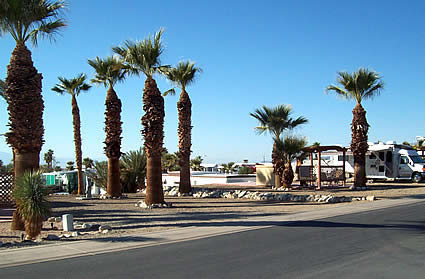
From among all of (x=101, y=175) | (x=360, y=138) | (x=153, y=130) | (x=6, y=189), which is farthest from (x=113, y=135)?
(x=360, y=138)

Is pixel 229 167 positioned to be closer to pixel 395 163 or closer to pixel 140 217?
pixel 395 163

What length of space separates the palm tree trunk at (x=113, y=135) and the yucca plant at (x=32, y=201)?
468 inches

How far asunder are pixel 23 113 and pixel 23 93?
60 cm

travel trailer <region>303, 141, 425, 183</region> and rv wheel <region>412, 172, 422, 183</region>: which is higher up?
travel trailer <region>303, 141, 425, 183</region>

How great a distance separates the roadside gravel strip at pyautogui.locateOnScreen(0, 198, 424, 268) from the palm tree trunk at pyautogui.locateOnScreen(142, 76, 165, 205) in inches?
210

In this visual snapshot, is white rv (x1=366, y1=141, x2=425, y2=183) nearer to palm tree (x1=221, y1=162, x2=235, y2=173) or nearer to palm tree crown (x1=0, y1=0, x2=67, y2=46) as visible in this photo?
palm tree crown (x1=0, y1=0, x2=67, y2=46)

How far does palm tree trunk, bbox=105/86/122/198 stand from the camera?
22.8 m

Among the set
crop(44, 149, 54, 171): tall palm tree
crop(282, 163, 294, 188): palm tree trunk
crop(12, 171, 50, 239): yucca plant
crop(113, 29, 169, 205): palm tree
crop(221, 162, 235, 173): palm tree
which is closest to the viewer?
crop(12, 171, 50, 239): yucca plant

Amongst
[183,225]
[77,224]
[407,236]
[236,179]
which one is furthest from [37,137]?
[236,179]

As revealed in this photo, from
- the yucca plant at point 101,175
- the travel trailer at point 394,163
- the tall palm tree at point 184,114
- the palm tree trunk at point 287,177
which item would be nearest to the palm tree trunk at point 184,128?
the tall palm tree at point 184,114

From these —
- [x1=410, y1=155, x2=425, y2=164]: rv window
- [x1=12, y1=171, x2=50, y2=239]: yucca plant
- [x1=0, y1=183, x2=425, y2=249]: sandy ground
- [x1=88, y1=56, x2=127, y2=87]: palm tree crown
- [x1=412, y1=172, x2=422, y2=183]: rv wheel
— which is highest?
[x1=88, y1=56, x2=127, y2=87]: palm tree crown

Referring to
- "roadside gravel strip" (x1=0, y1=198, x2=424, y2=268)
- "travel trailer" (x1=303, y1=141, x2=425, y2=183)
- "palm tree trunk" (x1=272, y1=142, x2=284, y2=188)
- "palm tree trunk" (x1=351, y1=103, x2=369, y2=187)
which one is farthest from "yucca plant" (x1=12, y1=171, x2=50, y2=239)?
"travel trailer" (x1=303, y1=141, x2=425, y2=183)

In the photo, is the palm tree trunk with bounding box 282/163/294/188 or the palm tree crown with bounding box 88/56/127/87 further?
the palm tree trunk with bounding box 282/163/294/188

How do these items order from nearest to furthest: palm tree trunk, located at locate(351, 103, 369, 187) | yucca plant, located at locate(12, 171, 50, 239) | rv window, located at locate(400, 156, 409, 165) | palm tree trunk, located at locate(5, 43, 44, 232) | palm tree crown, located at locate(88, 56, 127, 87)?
yucca plant, located at locate(12, 171, 50, 239), palm tree trunk, located at locate(5, 43, 44, 232), palm tree crown, located at locate(88, 56, 127, 87), palm tree trunk, located at locate(351, 103, 369, 187), rv window, located at locate(400, 156, 409, 165)
